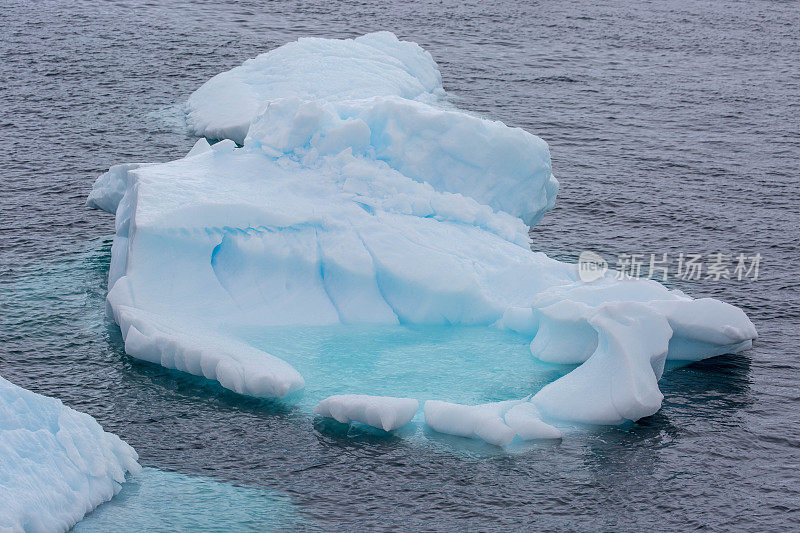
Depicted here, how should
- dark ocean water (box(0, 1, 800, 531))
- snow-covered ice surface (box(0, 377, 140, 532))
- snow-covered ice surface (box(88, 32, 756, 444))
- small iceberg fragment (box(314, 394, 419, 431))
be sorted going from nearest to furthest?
snow-covered ice surface (box(0, 377, 140, 532)) < dark ocean water (box(0, 1, 800, 531)) < small iceberg fragment (box(314, 394, 419, 431)) < snow-covered ice surface (box(88, 32, 756, 444))

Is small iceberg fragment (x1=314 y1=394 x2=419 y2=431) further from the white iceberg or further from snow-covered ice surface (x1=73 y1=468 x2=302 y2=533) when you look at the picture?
the white iceberg

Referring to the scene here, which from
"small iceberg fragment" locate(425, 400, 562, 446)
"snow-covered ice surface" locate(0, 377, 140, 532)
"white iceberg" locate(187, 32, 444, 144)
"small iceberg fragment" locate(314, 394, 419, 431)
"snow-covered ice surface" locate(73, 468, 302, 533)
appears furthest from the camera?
"white iceberg" locate(187, 32, 444, 144)

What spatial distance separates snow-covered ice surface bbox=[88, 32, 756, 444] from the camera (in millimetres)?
23984

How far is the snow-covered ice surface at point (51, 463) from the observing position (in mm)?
18691

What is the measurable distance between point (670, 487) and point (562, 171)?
18.2 m

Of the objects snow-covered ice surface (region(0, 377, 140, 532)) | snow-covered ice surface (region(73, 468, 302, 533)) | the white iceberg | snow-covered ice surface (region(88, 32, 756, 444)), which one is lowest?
snow-covered ice surface (region(73, 468, 302, 533))

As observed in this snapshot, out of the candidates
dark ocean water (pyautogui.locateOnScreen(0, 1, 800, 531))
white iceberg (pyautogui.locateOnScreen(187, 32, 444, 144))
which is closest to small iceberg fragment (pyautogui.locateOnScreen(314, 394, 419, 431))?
dark ocean water (pyautogui.locateOnScreen(0, 1, 800, 531))

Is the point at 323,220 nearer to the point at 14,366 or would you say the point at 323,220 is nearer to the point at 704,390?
the point at 14,366

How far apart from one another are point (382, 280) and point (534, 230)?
7.49 metres

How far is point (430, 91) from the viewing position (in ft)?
141

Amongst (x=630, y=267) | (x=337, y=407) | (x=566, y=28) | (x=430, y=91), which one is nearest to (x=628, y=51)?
(x=566, y=28)

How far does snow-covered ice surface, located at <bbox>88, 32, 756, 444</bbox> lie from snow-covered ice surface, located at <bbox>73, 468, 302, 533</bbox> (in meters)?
3.14

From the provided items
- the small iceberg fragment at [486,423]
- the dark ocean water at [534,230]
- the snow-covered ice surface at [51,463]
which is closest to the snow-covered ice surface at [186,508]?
the snow-covered ice surface at [51,463]

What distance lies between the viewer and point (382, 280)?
1090 inches
